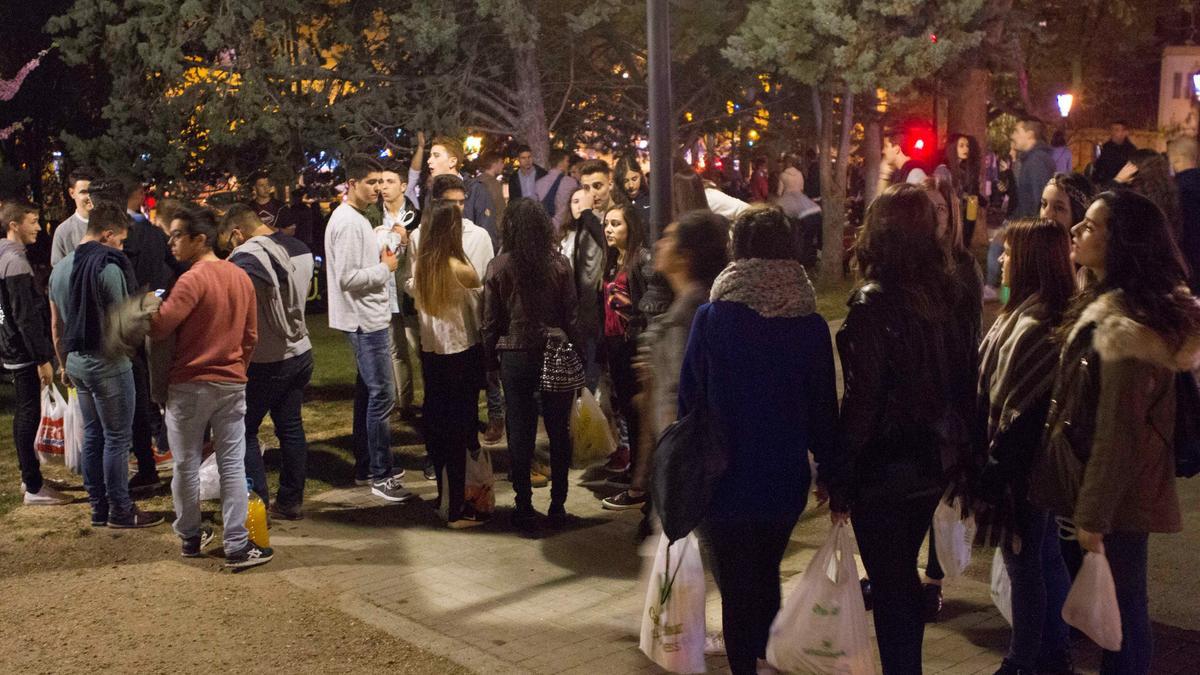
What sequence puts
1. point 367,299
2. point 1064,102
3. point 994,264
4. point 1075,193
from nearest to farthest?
point 1075,193 < point 367,299 < point 994,264 < point 1064,102

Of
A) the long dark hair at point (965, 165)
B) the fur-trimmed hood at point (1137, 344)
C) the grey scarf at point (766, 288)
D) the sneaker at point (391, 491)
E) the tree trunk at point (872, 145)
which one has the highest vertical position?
the tree trunk at point (872, 145)

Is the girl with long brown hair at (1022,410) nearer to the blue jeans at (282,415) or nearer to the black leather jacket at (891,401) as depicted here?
the black leather jacket at (891,401)

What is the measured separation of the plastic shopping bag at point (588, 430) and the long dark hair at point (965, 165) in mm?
6689

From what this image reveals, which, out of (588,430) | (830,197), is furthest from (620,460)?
(830,197)

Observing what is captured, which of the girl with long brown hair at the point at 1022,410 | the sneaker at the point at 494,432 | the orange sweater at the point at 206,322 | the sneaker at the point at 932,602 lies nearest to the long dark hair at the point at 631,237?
the orange sweater at the point at 206,322

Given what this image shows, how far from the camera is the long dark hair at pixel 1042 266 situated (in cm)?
464

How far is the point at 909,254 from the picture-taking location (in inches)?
171

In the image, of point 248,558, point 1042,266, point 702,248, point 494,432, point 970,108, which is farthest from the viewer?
point 970,108

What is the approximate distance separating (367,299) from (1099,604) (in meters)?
5.16

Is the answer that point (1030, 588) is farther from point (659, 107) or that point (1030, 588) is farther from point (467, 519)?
point (467, 519)

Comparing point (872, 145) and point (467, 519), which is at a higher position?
point (872, 145)

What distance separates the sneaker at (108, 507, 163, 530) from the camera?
25.5 feet

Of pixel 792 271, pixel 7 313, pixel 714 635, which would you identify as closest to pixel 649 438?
pixel 714 635

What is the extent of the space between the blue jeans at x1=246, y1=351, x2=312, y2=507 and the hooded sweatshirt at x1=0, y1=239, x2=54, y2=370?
1638mm
